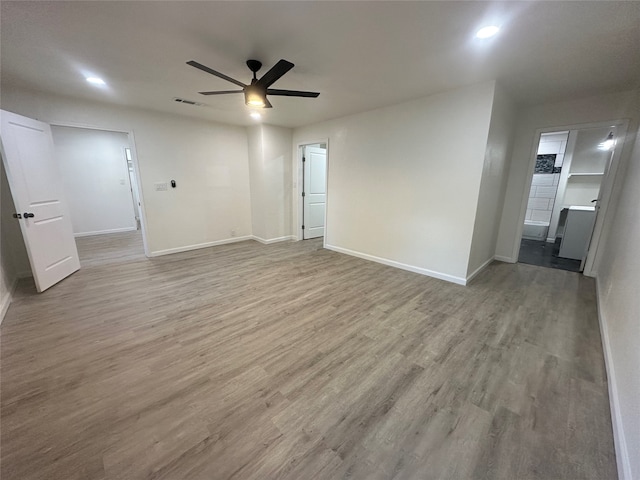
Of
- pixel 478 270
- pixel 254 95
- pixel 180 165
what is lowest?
pixel 478 270

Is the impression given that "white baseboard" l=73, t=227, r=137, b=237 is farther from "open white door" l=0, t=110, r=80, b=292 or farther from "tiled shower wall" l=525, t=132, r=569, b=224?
"tiled shower wall" l=525, t=132, r=569, b=224

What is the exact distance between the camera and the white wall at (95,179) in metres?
5.50

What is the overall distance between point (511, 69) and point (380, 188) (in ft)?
6.69

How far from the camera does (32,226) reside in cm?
299

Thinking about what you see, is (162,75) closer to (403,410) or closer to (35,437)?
(35,437)

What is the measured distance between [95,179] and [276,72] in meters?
6.33

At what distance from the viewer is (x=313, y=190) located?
5.79 m

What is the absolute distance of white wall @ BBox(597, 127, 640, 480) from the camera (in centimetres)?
121

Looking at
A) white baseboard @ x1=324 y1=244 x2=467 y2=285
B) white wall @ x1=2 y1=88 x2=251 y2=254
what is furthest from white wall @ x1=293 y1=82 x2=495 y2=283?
white wall @ x1=2 y1=88 x2=251 y2=254

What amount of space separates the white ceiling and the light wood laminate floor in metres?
2.53

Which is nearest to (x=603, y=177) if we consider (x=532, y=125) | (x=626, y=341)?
(x=532, y=125)

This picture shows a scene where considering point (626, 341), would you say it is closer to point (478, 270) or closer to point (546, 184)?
point (478, 270)

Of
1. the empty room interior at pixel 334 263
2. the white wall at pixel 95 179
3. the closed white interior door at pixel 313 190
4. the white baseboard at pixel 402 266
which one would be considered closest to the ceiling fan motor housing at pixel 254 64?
the empty room interior at pixel 334 263

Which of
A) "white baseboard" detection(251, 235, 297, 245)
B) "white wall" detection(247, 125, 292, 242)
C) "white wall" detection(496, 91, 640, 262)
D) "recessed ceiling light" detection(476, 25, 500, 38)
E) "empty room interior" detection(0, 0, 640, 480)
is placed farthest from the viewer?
"white baseboard" detection(251, 235, 297, 245)
